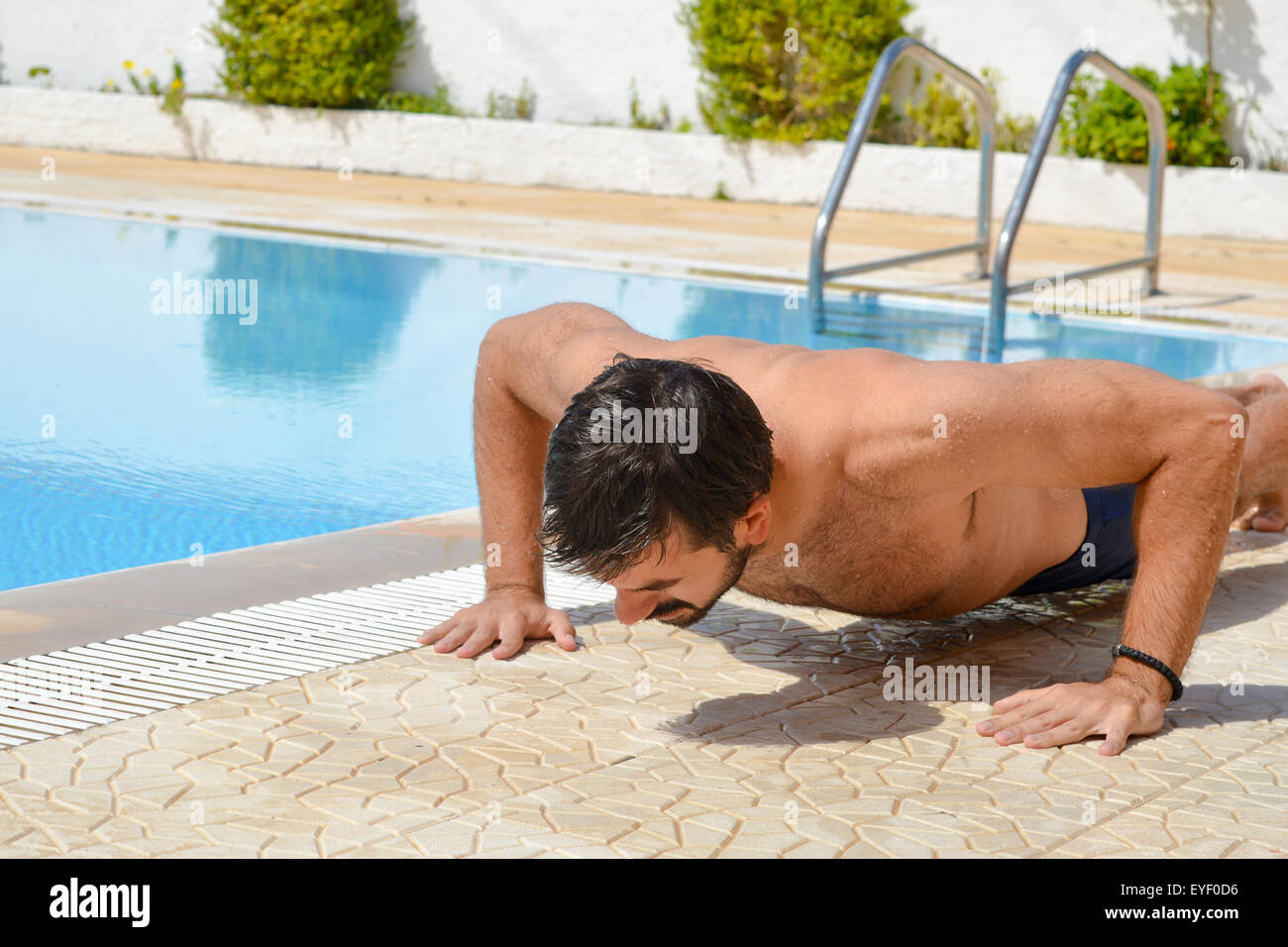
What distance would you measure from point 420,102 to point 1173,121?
23.5 ft

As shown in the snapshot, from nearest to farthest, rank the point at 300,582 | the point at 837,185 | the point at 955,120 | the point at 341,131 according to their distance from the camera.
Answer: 1. the point at 300,582
2. the point at 837,185
3. the point at 955,120
4. the point at 341,131

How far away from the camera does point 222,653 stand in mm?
2734

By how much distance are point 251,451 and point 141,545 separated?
115cm

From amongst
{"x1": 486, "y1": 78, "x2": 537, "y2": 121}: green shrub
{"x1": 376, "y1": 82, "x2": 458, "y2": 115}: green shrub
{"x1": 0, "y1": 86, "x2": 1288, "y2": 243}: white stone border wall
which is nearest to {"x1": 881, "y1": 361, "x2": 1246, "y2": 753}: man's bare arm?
{"x1": 0, "y1": 86, "x2": 1288, "y2": 243}: white stone border wall

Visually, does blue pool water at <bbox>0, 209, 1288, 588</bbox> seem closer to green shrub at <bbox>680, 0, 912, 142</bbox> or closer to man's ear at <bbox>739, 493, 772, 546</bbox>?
man's ear at <bbox>739, 493, 772, 546</bbox>

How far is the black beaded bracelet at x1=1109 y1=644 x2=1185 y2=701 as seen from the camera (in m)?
2.41

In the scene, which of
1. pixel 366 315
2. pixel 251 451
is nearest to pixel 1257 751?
pixel 251 451

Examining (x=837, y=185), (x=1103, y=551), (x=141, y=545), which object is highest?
(x=837, y=185)

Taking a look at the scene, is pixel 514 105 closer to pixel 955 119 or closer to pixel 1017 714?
pixel 955 119

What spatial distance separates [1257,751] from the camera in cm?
238

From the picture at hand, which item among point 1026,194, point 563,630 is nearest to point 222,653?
point 563,630

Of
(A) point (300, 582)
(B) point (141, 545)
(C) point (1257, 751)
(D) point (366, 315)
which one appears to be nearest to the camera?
(C) point (1257, 751)

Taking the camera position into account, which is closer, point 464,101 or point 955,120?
point 955,120
